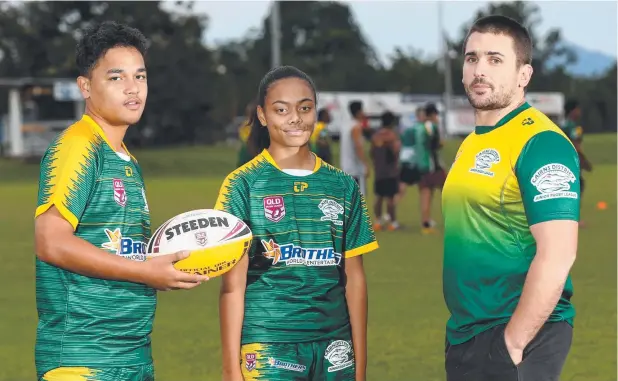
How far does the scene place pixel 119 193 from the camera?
4438 millimetres

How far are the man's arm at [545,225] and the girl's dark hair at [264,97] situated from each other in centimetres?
124

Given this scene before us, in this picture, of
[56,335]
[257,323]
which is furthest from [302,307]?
[56,335]

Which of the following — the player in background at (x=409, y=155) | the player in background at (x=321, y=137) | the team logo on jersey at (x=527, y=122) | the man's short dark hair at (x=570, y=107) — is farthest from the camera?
the man's short dark hair at (x=570, y=107)

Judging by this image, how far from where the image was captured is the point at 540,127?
419 centimetres

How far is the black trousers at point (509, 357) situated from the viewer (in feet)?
13.6

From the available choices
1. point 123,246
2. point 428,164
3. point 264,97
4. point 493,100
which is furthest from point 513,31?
point 428,164

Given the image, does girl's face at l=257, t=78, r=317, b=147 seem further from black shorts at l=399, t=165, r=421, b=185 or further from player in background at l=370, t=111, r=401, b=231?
black shorts at l=399, t=165, r=421, b=185

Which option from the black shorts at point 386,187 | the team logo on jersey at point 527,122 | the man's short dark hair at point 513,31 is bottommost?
the black shorts at point 386,187

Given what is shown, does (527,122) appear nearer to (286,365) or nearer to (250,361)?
(286,365)

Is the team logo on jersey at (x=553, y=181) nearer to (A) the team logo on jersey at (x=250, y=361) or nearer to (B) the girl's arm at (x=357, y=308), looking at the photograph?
(B) the girl's arm at (x=357, y=308)

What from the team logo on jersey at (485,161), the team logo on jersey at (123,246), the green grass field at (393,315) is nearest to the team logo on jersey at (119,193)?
the team logo on jersey at (123,246)

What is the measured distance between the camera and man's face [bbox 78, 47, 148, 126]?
14.8 ft

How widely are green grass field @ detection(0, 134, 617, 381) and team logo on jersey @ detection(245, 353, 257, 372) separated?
142 inches

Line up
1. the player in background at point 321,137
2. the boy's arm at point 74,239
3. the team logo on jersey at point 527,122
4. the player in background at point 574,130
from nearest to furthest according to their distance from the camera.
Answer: the boy's arm at point 74,239 → the team logo on jersey at point 527,122 → the player in background at point 574,130 → the player in background at point 321,137
